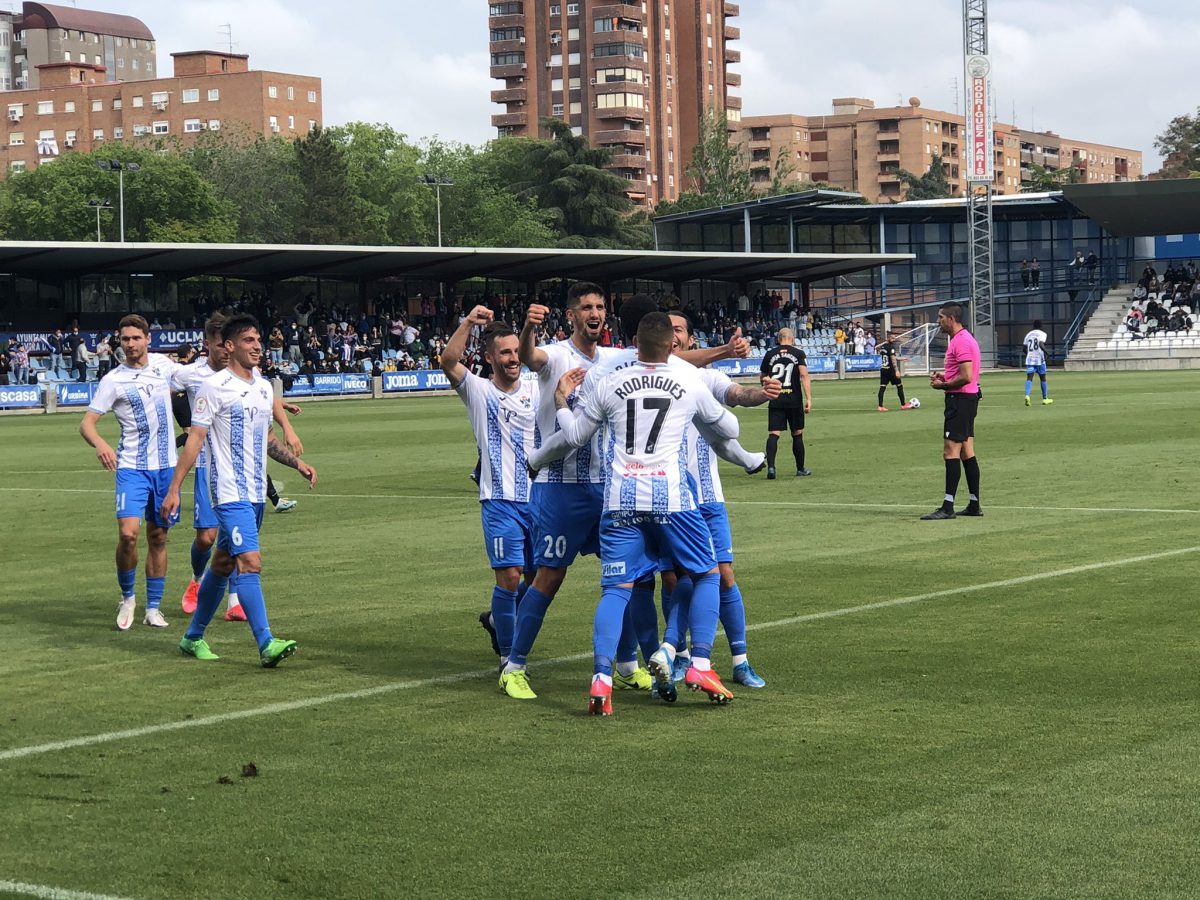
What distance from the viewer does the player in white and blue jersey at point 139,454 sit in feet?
36.8

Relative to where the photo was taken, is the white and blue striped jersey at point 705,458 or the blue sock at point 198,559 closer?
the white and blue striped jersey at point 705,458

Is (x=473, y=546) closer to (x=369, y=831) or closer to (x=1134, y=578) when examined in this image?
(x=1134, y=578)

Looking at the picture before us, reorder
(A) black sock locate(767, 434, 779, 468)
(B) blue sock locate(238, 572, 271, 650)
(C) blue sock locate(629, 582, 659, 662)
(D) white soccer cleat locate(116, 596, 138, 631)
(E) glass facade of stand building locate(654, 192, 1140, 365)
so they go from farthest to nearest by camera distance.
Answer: (E) glass facade of stand building locate(654, 192, 1140, 365) → (A) black sock locate(767, 434, 779, 468) → (D) white soccer cleat locate(116, 596, 138, 631) → (B) blue sock locate(238, 572, 271, 650) → (C) blue sock locate(629, 582, 659, 662)

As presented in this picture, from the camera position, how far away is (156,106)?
156 metres

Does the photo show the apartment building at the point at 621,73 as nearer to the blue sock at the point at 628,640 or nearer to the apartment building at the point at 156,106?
the apartment building at the point at 156,106

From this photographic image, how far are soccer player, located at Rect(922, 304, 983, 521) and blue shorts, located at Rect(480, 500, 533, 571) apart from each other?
314 inches

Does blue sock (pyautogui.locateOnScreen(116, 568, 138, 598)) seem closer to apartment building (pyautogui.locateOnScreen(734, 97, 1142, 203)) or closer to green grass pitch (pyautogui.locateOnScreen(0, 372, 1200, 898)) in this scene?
green grass pitch (pyautogui.locateOnScreen(0, 372, 1200, 898))

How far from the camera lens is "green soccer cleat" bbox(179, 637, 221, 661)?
9812 mm

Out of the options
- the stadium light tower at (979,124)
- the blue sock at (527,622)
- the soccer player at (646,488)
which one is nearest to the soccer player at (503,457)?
the blue sock at (527,622)

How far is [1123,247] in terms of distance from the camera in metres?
83.3

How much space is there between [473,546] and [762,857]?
9605mm

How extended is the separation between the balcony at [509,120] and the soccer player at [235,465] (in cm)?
15694

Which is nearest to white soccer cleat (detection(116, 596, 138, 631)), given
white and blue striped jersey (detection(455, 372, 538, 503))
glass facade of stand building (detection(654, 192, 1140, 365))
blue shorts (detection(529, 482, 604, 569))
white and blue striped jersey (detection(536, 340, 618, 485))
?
white and blue striped jersey (detection(455, 372, 538, 503))

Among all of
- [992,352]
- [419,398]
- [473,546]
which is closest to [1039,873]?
[473,546]
